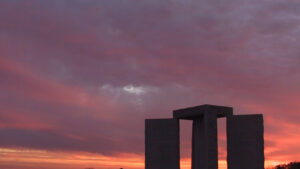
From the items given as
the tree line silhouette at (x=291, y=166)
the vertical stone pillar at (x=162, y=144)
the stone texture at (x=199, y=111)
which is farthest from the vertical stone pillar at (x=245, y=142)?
the tree line silhouette at (x=291, y=166)

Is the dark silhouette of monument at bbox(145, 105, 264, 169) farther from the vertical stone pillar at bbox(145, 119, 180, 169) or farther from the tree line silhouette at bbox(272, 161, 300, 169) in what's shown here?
the tree line silhouette at bbox(272, 161, 300, 169)

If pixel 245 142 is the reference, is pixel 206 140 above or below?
above

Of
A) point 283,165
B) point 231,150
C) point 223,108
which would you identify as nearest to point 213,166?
point 231,150

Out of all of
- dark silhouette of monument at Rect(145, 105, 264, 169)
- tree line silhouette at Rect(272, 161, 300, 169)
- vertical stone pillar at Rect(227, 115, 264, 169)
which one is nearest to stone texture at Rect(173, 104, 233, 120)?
dark silhouette of monument at Rect(145, 105, 264, 169)

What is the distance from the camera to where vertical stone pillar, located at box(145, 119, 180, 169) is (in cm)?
3466

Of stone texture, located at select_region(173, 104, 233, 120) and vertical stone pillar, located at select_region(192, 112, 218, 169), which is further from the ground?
stone texture, located at select_region(173, 104, 233, 120)

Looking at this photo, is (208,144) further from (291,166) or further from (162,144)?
(291,166)

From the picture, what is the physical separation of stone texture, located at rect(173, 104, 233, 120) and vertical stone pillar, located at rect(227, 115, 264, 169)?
676mm

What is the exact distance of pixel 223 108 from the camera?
33000 millimetres

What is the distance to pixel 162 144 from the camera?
115 feet

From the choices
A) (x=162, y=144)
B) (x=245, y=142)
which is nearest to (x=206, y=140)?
(x=245, y=142)

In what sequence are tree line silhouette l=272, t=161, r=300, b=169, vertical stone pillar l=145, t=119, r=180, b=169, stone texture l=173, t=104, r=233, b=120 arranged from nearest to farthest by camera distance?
stone texture l=173, t=104, r=233, b=120 → vertical stone pillar l=145, t=119, r=180, b=169 → tree line silhouette l=272, t=161, r=300, b=169

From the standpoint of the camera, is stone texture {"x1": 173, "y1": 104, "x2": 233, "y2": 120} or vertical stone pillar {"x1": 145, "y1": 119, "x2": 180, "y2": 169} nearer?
stone texture {"x1": 173, "y1": 104, "x2": 233, "y2": 120}

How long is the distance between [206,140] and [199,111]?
7.53ft
